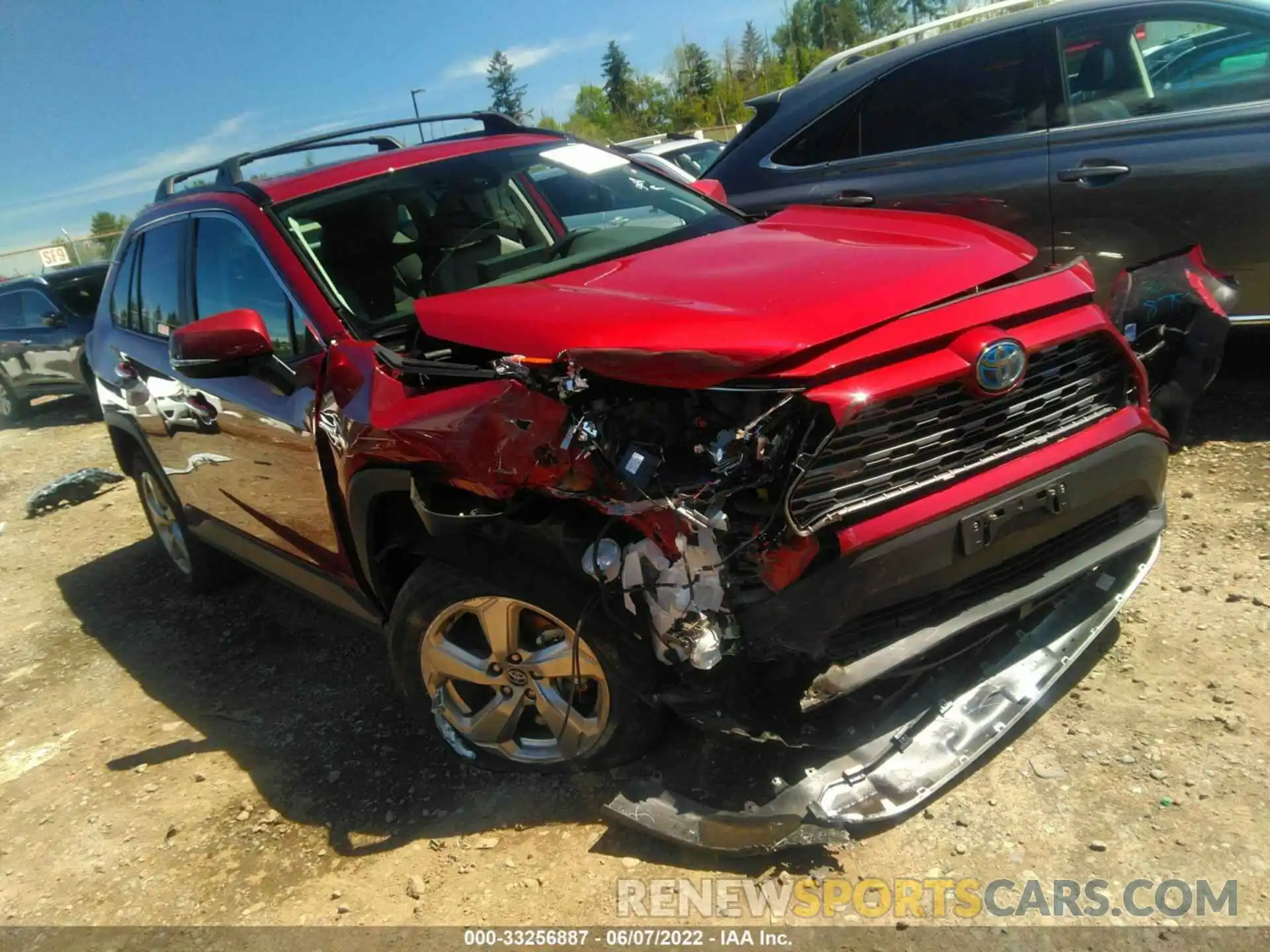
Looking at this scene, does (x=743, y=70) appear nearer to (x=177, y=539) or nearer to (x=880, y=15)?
(x=880, y=15)

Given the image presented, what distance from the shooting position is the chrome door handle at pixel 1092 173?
4391mm

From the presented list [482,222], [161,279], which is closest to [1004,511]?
[482,222]

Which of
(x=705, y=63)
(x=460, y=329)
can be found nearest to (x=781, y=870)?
(x=460, y=329)

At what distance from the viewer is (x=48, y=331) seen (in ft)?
34.4

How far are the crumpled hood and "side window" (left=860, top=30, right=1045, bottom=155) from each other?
1.88 metres

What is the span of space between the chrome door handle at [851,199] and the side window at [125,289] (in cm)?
345

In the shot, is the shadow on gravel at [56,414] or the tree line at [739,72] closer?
the shadow on gravel at [56,414]

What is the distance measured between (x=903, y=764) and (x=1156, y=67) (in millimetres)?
3702

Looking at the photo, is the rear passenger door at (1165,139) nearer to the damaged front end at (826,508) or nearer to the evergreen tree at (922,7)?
the damaged front end at (826,508)

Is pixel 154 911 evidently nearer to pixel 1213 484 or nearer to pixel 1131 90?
pixel 1213 484

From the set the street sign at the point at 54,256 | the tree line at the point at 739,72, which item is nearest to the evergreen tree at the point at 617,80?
the tree line at the point at 739,72

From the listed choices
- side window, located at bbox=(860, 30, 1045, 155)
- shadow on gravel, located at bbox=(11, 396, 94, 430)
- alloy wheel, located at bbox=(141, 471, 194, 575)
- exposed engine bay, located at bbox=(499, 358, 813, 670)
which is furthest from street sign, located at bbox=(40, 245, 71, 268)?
exposed engine bay, located at bbox=(499, 358, 813, 670)

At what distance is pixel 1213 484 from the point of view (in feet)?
13.5

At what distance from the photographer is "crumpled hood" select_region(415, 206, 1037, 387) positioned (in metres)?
2.30
